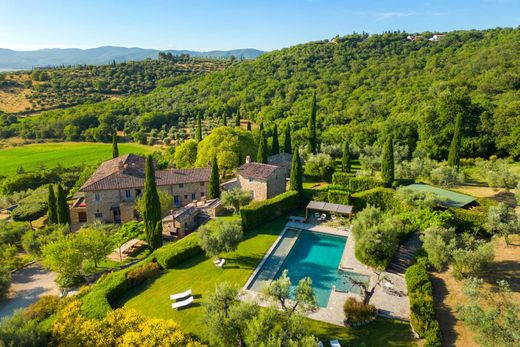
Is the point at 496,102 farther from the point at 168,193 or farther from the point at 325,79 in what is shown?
the point at 168,193

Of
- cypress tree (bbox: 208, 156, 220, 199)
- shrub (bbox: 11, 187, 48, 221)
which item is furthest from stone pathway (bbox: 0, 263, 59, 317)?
cypress tree (bbox: 208, 156, 220, 199)

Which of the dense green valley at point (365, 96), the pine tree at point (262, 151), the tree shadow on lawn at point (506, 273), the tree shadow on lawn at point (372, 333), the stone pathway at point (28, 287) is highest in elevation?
the dense green valley at point (365, 96)

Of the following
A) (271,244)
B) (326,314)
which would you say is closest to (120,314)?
(326,314)

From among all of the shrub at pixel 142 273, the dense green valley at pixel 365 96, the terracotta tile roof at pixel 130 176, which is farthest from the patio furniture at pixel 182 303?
the dense green valley at pixel 365 96

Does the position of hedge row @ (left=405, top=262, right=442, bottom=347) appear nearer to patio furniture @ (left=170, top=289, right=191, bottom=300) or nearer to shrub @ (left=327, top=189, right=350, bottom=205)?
shrub @ (left=327, top=189, right=350, bottom=205)

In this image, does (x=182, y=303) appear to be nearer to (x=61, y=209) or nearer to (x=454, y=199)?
(x=61, y=209)

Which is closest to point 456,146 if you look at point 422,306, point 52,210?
point 422,306

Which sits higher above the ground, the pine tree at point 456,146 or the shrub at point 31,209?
the pine tree at point 456,146

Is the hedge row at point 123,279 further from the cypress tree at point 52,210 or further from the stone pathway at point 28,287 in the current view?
the cypress tree at point 52,210
